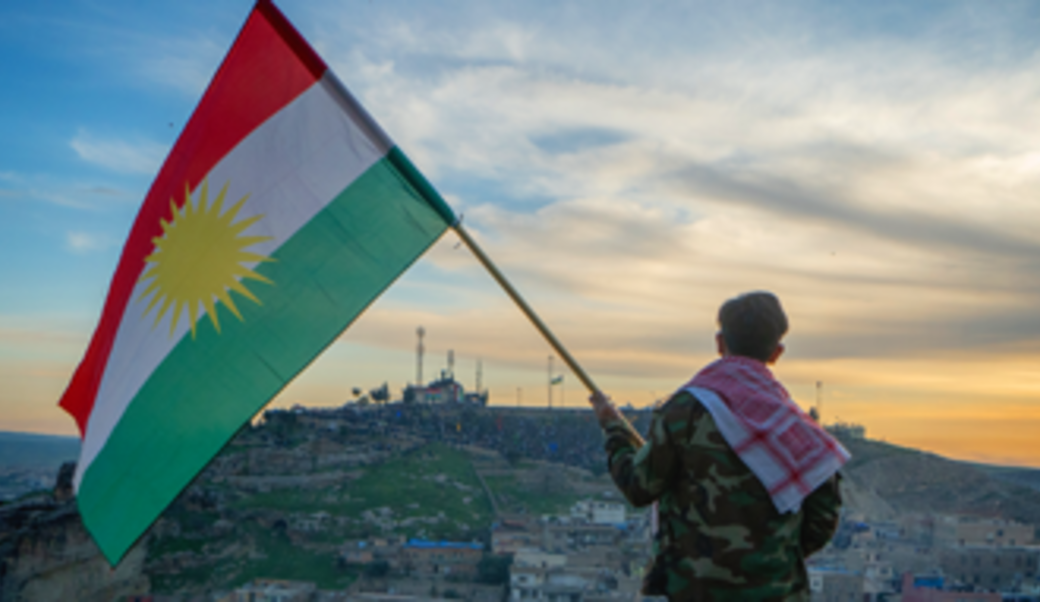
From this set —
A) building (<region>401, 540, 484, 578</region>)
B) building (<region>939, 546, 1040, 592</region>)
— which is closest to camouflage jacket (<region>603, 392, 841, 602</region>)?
building (<region>401, 540, 484, 578</region>)

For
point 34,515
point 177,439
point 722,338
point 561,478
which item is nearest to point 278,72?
point 177,439

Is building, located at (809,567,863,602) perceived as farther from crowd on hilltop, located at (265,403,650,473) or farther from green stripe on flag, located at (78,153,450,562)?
crowd on hilltop, located at (265,403,650,473)

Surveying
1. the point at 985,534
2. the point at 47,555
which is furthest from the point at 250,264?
the point at 985,534

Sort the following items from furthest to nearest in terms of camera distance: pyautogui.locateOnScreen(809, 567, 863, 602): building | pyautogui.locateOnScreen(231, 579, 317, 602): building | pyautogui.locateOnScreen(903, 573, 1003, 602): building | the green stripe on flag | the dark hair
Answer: pyautogui.locateOnScreen(809, 567, 863, 602): building
pyautogui.locateOnScreen(231, 579, 317, 602): building
pyautogui.locateOnScreen(903, 573, 1003, 602): building
the green stripe on flag
the dark hair

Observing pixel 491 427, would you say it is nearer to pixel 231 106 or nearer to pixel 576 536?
pixel 576 536

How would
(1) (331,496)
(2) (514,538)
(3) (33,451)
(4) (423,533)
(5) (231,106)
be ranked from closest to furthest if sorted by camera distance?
(5) (231,106), (2) (514,538), (4) (423,533), (1) (331,496), (3) (33,451)

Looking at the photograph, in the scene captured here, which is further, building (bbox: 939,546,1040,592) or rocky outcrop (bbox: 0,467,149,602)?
building (bbox: 939,546,1040,592)

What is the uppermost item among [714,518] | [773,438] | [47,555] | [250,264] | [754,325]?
[250,264]
